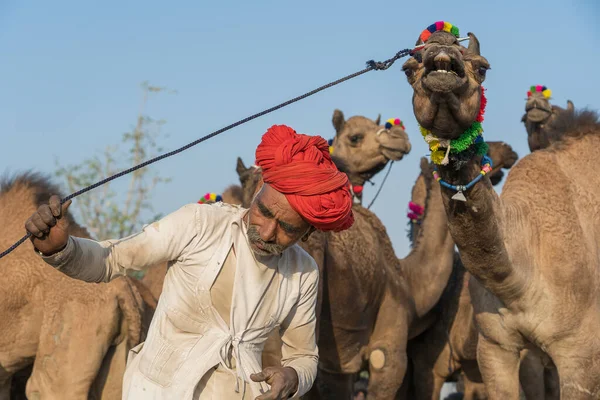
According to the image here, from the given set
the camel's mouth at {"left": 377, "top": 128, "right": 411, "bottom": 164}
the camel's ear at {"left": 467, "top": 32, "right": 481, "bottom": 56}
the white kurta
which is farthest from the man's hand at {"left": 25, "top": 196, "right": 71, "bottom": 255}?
the camel's mouth at {"left": 377, "top": 128, "right": 411, "bottom": 164}

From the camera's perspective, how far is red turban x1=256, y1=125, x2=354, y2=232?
3.97m

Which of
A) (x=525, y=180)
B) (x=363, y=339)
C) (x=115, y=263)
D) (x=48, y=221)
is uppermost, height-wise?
(x=48, y=221)

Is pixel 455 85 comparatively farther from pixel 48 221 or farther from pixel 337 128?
pixel 337 128

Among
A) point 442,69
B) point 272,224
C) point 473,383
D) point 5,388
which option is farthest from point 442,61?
point 473,383

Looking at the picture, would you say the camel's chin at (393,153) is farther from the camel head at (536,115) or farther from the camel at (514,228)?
the camel at (514,228)

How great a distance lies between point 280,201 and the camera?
4.02 meters

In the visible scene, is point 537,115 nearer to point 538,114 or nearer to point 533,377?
point 538,114

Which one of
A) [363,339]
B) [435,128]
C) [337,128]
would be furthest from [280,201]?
[337,128]

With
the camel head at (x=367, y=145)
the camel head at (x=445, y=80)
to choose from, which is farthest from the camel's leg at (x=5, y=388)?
the camel head at (x=445, y=80)

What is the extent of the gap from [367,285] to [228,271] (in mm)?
5159

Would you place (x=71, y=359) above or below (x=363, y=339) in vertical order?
above

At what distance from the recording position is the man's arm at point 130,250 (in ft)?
12.2

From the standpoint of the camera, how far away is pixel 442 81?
464 cm

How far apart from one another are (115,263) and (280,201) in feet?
2.19
